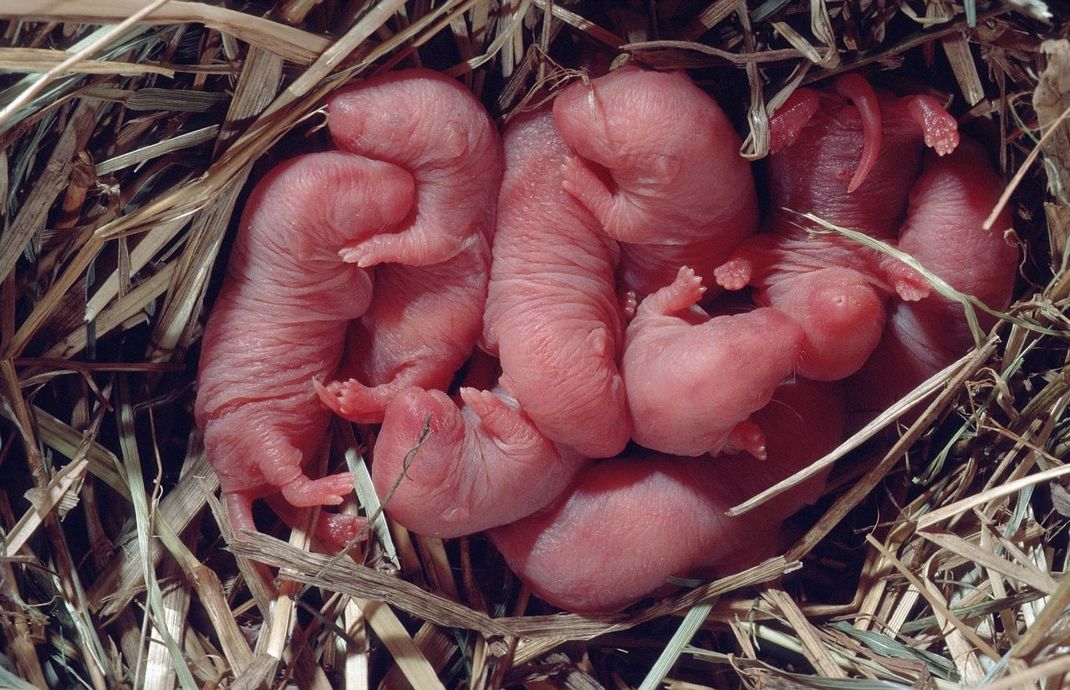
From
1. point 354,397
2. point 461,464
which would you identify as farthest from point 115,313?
point 461,464

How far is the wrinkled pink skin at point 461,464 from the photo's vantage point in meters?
1.53

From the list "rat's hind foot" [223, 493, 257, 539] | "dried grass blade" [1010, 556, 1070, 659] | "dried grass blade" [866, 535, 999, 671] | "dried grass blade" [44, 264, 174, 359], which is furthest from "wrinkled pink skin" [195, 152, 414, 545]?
"dried grass blade" [1010, 556, 1070, 659]

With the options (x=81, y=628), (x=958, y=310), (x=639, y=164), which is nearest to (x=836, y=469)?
(x=958, y=310)

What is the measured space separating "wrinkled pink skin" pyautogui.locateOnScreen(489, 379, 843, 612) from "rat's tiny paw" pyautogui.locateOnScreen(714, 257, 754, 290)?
246 mm

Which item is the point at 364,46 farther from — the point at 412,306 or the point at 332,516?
the point at 332,516

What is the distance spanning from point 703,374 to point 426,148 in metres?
0.61

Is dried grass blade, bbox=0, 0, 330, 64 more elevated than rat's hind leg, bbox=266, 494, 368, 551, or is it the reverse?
dried grass blade, bbox=0, 0, 330, 64

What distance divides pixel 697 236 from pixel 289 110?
76cm

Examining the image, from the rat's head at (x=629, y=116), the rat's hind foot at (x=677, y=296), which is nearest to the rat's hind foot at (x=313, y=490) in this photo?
the rat's hind foot at (x=677, y=296)

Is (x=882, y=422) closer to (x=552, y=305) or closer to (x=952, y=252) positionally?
(x=952, y=252)

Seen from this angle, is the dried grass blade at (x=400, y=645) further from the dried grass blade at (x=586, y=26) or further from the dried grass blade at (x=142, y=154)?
the dried grass blade at (x=586, y=26)

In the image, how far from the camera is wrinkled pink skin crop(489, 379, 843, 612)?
64.8 inches

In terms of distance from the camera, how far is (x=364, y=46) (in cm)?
144

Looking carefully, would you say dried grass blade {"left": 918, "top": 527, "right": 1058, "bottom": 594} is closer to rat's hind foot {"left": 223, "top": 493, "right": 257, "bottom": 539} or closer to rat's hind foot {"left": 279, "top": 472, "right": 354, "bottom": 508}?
rat's hind foot {"left": 279, "top": 472, "right": 354, "bottom": 508}
